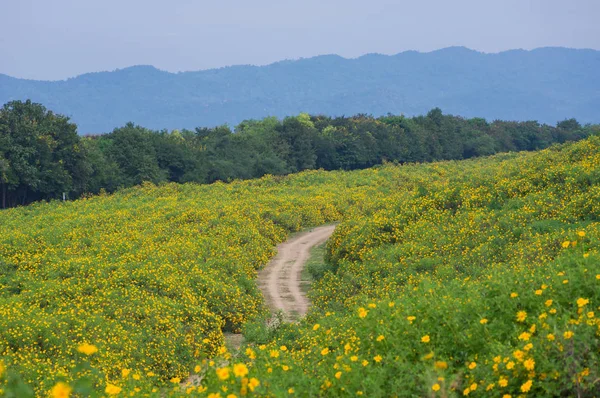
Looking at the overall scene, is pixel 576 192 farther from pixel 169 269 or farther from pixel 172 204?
pixel 172 204

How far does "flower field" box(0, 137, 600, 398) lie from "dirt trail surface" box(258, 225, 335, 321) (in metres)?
0.63

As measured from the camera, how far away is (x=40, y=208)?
1578 inches

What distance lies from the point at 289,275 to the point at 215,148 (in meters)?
45.2

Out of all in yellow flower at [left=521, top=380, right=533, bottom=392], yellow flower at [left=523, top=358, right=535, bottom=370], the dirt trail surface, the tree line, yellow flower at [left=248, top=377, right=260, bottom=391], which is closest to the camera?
yellow flower at [left=248, top=377, right=260, bottom=391]

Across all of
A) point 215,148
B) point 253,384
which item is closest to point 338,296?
point 253,384

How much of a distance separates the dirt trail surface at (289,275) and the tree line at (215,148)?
1432 centimetres

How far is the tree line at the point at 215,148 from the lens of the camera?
46.6 meters

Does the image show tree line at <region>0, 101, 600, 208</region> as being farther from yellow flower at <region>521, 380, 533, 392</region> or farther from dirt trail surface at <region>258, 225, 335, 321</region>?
yellow flower at <region>521, 380, 533, 392</region>

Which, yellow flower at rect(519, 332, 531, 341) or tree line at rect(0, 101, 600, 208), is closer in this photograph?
yellow flower at rect(519, 332, 531, 341)

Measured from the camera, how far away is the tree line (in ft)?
153

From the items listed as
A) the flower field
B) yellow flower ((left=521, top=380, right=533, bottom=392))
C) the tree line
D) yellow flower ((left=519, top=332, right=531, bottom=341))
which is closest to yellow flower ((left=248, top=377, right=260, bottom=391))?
the flower field

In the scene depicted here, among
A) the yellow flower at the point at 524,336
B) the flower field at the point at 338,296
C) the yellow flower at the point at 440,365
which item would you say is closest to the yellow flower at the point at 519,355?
the flower field at the point at 338,296

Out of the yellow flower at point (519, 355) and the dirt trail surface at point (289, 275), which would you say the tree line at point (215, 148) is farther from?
the yellow flower at point (519, 355)

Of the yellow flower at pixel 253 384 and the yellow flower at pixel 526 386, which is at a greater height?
the yellow flower at pixel 253 384
